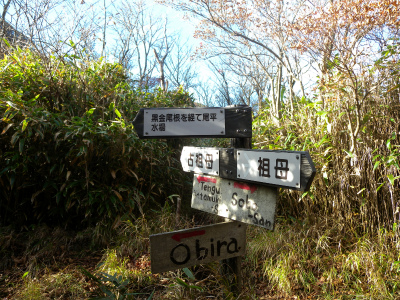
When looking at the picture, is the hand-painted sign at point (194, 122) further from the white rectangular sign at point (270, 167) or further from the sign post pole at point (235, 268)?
the white rectangular sign at point (270, 167)

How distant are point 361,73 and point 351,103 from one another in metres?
0.32

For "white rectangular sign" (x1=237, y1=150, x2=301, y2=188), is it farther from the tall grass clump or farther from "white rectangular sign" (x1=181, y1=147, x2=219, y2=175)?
the tall grass clump

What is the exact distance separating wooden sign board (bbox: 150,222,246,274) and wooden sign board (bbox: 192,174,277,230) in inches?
5.6

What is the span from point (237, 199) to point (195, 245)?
1.27ft

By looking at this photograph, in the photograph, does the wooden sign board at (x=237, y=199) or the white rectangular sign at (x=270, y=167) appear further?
the wooden sign board at (x=237, y=199)

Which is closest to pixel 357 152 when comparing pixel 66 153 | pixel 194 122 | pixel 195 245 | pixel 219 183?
pixel 219 183

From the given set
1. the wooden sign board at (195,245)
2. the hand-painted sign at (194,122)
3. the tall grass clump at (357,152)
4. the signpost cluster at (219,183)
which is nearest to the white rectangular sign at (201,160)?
the signpost cluster at (219,183)

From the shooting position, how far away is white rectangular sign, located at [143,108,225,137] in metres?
2.00

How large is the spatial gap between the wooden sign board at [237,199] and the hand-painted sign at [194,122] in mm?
328

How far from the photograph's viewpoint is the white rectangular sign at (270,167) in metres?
1.56

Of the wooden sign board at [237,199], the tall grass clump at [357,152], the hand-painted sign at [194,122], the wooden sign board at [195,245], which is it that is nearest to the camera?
the wooden sign board at [237,199]

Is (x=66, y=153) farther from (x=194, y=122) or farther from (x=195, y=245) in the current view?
(x=195, y=245)

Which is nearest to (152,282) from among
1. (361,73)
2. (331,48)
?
(361,73)

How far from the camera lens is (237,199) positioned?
6.29 feet
